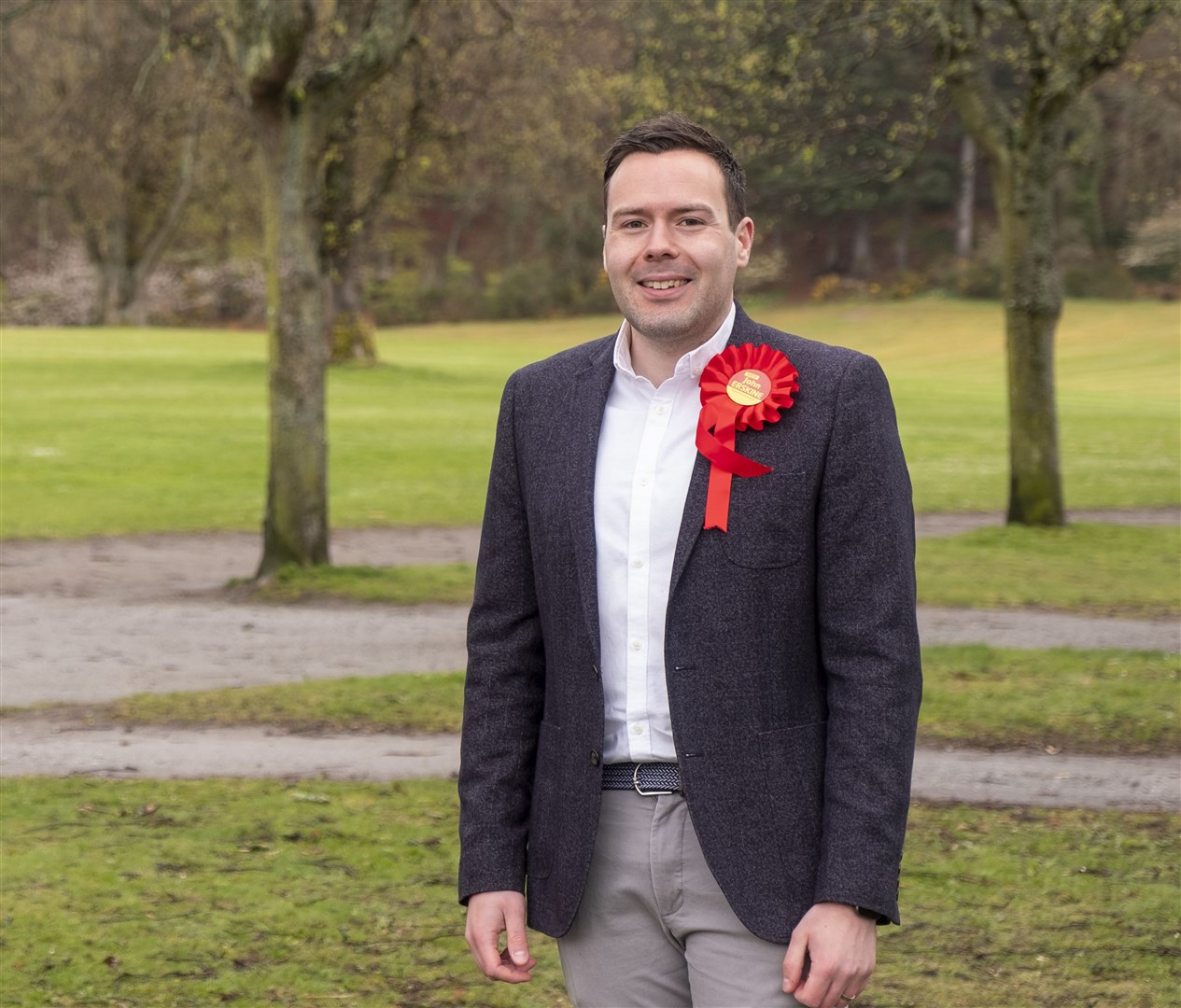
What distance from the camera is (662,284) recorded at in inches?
111

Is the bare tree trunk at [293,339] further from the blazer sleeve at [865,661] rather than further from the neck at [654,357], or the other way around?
the blazer sleeve at [865,661]

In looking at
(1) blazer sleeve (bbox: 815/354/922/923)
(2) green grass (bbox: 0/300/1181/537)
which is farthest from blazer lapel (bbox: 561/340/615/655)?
(2) green grass (bbox: 0/300/1181/537)

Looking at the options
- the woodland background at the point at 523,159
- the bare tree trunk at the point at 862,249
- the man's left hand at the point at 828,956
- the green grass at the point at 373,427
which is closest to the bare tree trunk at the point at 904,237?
the woodland background at the point at 523,159

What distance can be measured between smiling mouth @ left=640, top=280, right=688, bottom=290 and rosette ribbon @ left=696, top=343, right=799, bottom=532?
0.50 feet

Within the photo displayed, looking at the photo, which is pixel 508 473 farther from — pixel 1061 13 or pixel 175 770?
pixel 1061 13

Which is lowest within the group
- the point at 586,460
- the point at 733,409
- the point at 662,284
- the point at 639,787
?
the point at 639,787

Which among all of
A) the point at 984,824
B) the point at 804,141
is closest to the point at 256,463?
the point at 804,141

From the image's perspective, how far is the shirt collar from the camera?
287 cm

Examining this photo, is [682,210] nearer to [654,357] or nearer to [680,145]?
[680,145]

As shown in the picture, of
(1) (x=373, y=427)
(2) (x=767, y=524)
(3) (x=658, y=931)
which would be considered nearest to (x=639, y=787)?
(3) (x=658, y=931)

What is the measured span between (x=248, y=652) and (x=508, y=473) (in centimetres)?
860

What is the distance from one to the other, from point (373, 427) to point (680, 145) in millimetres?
26711

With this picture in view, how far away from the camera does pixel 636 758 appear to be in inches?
110

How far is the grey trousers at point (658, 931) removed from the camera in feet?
8.86
